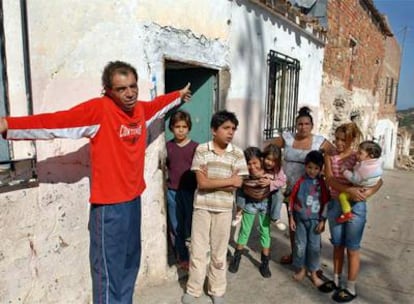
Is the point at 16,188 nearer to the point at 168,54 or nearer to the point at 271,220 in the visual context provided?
the point at 168,54

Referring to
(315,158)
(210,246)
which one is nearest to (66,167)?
(210,246)

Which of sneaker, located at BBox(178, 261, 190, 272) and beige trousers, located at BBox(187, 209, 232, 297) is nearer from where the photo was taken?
beige trousers, located at BBox(187, 209, 232, 297)

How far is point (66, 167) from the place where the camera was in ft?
7.55

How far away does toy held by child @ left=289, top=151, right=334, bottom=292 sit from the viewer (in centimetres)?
296

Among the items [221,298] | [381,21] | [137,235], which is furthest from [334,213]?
[381,21]

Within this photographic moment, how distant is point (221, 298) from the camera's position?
9.03 ft

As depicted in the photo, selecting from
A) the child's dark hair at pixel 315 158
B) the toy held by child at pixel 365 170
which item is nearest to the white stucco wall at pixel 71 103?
the child's dark hair at pixel 315 158

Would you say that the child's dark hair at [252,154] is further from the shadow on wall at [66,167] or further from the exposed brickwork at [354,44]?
the exposed brickwork at [354,44]

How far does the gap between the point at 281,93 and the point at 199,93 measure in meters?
2.27

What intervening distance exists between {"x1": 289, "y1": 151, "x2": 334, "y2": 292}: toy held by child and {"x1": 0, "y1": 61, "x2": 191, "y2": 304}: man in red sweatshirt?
1516mm

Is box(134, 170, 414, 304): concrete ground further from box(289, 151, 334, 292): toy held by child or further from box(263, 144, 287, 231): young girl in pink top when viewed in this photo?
box(263, 144, 287, 231): young girl in pink top

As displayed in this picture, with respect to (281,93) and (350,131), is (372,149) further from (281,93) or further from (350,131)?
(281,93)

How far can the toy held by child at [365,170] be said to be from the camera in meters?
2.59

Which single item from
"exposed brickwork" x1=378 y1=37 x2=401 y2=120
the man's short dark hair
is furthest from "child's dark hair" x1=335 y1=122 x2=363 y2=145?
"exposed brickwork" x1=378 y1=37 x2=401 y2=120
